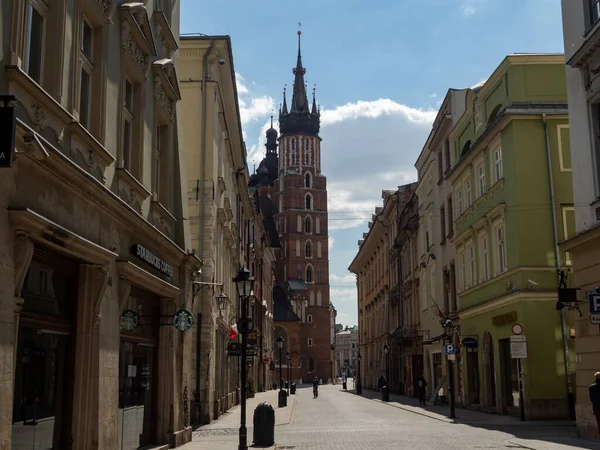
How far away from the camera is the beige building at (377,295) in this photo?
59.2 m

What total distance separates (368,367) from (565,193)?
54748 millimetres

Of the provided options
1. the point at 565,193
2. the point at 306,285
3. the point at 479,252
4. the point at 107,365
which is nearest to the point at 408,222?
the point at 479,252

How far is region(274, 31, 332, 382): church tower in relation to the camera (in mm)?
125125

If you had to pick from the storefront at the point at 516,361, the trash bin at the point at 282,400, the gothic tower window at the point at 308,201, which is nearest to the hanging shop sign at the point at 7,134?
the storefront at the point at 516,361

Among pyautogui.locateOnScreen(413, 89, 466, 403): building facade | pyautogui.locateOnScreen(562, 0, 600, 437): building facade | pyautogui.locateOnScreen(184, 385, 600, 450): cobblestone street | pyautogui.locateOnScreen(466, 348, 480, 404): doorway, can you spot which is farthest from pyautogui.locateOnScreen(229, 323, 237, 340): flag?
pyautogui.locateOnScreen(562, 0, 600, 437): building facade

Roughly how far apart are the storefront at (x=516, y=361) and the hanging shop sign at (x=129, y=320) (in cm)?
1561

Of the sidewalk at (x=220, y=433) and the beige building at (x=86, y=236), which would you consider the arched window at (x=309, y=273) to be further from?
the beige building at (x=86, y=236)

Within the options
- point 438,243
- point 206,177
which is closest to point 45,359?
point 206,177

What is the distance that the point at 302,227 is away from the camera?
13188 centimetres

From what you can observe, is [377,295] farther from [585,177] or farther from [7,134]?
[7,134]

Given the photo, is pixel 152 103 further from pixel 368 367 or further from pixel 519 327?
pixel 368 367

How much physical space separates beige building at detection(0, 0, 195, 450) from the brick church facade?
9982cm

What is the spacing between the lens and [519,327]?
23828mm

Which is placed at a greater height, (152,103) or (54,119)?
(152,103)
